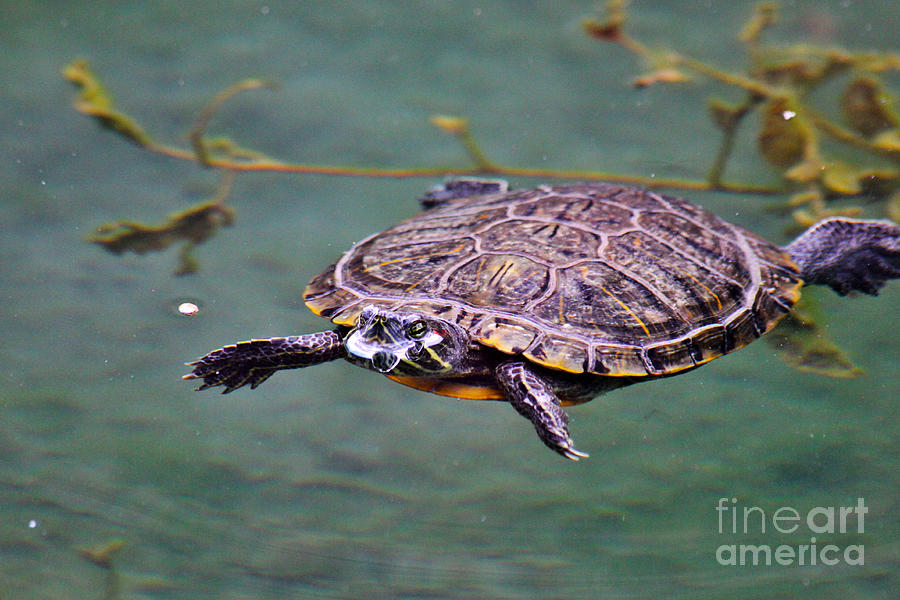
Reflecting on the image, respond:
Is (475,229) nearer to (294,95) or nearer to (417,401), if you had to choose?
(417,401)

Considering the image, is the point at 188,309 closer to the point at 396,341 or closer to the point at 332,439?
the point at 332,439

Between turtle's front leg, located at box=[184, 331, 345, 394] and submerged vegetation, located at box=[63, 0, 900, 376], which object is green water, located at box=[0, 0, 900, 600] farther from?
turtle's front leg, located at box=[184, 331, 345, 394]

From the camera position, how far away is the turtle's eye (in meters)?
2.64

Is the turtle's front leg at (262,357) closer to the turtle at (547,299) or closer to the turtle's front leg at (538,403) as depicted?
the turtle at (547,299)

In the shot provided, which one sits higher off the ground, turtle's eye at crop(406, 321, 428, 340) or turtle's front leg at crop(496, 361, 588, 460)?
turtle's eye at crop(406, 321, 428, 340)

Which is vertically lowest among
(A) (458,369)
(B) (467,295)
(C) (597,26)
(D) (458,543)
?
(D) (458,543)

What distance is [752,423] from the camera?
3.30m

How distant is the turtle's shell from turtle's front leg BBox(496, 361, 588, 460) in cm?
10

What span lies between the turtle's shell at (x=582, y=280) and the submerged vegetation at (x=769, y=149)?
95cm

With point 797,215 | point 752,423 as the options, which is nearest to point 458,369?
point 752,423

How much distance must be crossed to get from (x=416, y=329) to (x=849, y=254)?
7.57ft

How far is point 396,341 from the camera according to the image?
266cm

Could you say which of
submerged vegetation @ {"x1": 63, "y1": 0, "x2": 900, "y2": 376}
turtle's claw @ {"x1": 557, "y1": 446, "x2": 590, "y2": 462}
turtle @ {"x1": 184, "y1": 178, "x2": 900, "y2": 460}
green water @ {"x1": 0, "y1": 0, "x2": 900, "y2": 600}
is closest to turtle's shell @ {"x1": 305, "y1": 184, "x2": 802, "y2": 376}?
turtle @ {"x1": 184, "y1": 178, "x2": 900, "y2": 460}

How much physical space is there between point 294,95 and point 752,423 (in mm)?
3835
